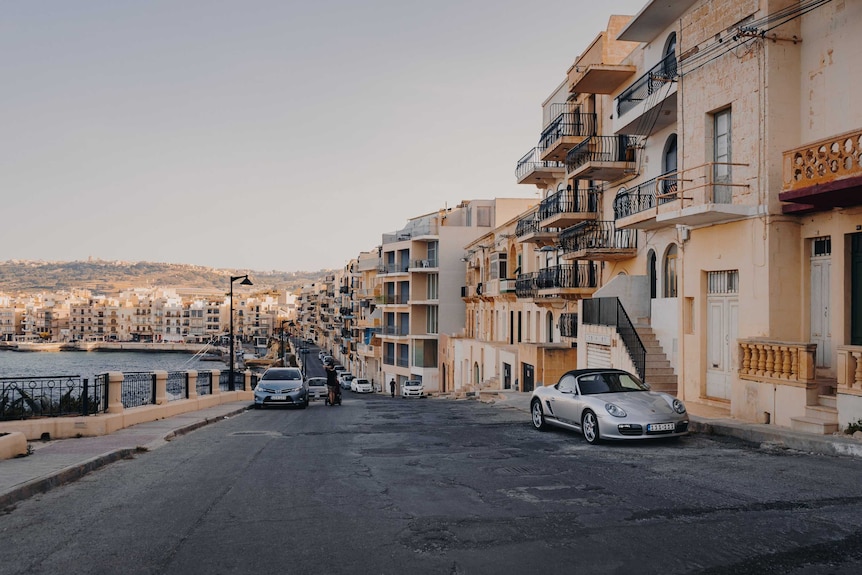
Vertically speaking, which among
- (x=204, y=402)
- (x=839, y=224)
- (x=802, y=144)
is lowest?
(x=204, y=402)

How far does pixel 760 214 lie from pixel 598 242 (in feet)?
42.8

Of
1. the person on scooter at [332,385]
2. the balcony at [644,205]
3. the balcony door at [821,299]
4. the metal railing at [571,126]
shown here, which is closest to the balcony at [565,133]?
the metal railing at [571,126]

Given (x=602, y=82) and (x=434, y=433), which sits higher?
(x=602, y=82)

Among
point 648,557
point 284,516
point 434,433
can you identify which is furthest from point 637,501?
point 434,433

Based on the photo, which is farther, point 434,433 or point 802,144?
point 434,433

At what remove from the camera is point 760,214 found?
14.9m

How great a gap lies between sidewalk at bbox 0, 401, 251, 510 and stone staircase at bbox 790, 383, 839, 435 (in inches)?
481

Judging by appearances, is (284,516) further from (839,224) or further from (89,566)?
(839,224)

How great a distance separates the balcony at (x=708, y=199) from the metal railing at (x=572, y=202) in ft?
38.9

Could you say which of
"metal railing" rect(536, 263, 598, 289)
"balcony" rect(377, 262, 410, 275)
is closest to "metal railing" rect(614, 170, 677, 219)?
"metal railing" rect(536, 263, 598, 289)

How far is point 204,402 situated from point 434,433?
38.9 ft

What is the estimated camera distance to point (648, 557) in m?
6.02

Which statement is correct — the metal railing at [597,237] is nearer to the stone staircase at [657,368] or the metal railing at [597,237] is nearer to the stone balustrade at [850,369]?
the stone staircase at [657,368]

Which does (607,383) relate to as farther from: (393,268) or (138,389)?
(393,268)
